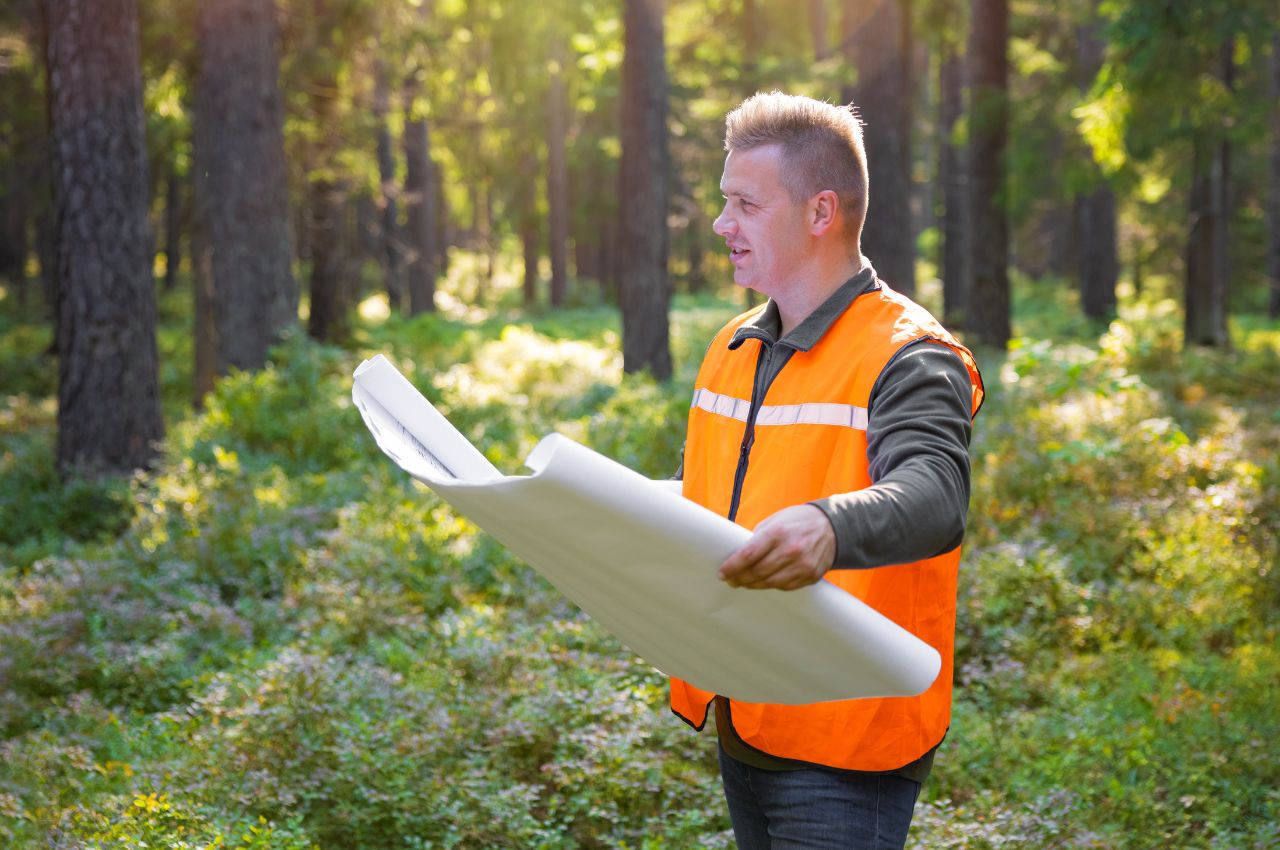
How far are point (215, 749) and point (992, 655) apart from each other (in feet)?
12.7

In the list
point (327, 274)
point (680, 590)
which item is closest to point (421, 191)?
point (327, 274)

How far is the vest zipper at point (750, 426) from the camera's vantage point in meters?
2.46

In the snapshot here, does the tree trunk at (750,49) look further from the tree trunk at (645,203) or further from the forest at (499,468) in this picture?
the tree trunk at (645,203)

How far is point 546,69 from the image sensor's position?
25391 mm

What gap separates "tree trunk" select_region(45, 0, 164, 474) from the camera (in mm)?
9547

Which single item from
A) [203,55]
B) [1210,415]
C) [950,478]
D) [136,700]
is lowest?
[136,700]

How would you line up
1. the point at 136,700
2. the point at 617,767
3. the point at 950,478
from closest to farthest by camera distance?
1. the point at 950,478
2. the point at 617,767
3. the point at 136,700

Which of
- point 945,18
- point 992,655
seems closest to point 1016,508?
point 992,655

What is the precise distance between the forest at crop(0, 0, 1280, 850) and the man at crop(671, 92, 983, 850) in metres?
1.99

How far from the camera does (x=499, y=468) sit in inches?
356

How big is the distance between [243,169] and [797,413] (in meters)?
11.4

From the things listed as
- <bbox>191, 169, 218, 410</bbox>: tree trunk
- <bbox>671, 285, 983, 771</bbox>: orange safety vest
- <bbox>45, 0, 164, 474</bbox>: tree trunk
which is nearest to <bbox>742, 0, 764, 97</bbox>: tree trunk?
<bbox>191, 169, 218, 410</bbox>: tree trunk

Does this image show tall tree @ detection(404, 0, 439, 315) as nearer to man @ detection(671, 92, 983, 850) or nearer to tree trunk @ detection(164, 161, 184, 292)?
tree trunk @ detection(164, 161, 184, 292)

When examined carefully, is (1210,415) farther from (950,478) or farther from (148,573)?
(950,478)
